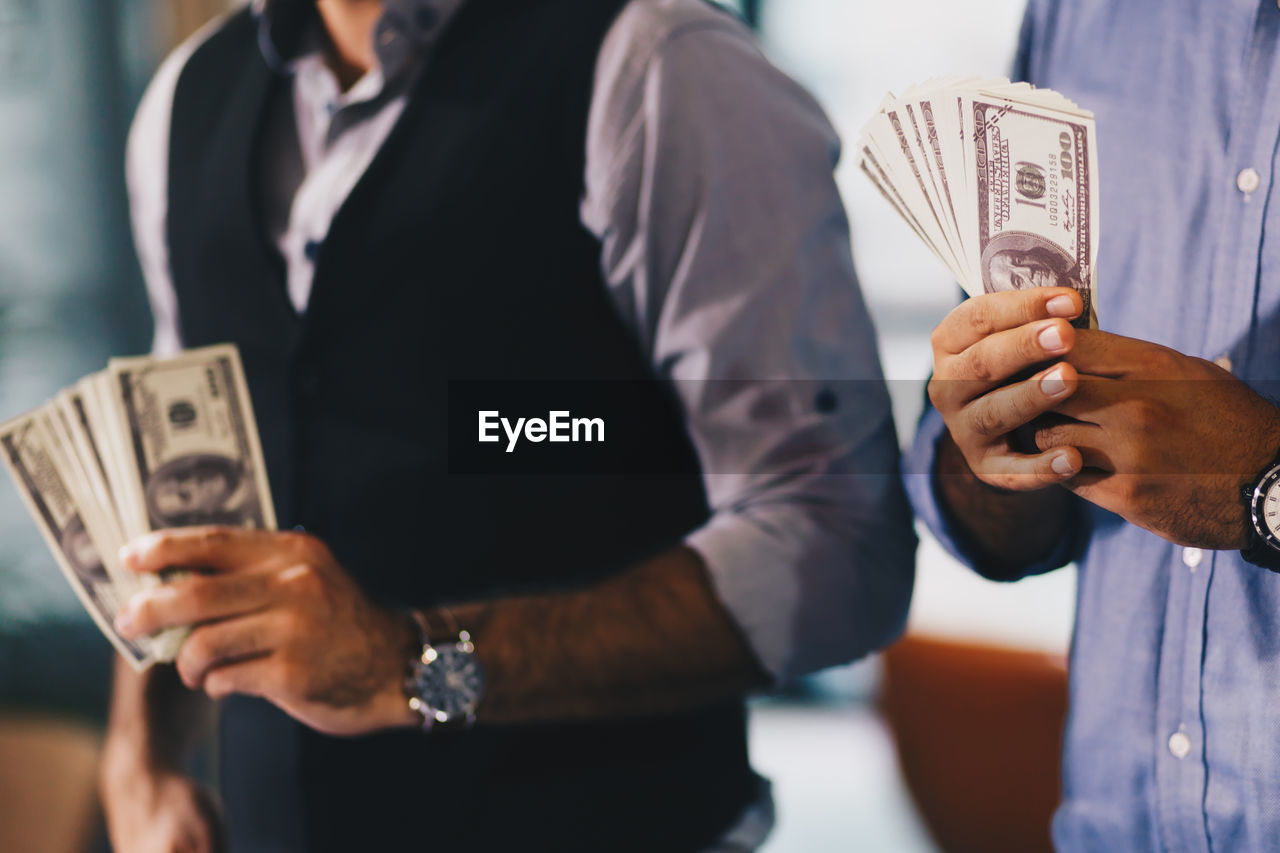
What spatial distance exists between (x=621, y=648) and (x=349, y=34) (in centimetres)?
86

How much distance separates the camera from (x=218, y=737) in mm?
1246

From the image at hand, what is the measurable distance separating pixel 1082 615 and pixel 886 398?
0.96ft

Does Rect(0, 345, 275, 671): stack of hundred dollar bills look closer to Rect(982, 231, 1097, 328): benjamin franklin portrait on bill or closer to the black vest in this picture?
the black vest

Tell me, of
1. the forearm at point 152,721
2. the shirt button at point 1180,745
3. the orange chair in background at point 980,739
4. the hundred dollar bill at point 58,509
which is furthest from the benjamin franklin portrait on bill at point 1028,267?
the orange chair in background at point 980,739

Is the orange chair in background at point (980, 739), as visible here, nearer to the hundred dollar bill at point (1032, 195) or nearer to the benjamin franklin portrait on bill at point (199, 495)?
the hundred dollar bill at point (1032, 195)

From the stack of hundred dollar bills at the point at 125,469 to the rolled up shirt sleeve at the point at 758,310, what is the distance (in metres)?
0.48

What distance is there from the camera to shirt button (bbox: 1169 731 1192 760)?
33.5 inches

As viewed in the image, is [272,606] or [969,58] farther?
[969,58]

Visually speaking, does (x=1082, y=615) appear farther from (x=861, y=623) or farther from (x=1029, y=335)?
(x=1029, y=335)

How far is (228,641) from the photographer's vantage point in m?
0.94

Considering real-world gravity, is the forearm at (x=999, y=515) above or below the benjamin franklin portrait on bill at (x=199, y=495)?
below

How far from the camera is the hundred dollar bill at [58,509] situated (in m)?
1.03

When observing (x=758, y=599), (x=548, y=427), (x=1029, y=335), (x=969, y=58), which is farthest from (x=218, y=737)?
(x=969, y=58)

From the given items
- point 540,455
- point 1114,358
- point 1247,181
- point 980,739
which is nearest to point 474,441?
point 540,455
